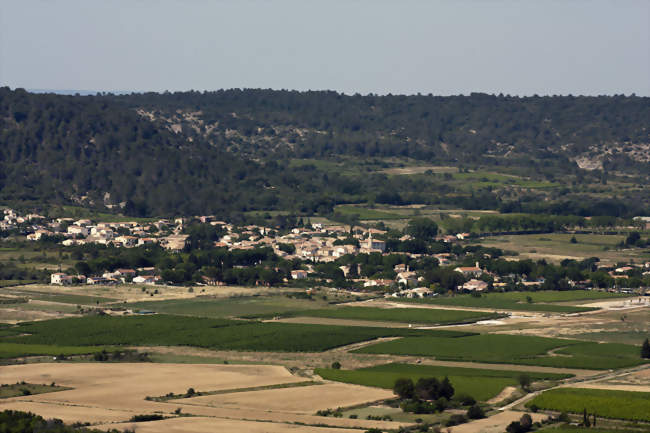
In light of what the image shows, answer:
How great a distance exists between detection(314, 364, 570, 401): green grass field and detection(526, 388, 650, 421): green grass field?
316 centimetres

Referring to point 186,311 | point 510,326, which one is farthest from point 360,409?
point 186,311

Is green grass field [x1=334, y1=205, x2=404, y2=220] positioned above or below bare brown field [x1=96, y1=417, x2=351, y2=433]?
above

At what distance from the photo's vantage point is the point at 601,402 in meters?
57.4

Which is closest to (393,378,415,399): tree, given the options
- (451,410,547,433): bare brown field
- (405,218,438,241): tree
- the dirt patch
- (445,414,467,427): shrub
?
the dirt patch

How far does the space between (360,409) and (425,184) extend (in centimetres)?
13416

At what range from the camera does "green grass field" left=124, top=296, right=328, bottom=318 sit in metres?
92.1

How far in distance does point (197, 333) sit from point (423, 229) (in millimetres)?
63163

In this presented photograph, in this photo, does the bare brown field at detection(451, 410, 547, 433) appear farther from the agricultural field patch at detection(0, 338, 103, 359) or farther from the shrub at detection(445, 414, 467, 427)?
the agricultural field patch at detection(0, 338, 103, 359)

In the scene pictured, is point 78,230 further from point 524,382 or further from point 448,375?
point 524,382

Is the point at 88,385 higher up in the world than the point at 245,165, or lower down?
lower down

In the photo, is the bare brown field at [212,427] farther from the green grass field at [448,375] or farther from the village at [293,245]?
the village at [293,245]

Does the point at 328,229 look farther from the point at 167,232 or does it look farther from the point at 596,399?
the point at 596,399

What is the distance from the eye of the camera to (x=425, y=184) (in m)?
191

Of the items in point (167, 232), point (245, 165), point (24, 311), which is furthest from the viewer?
point (245, 165)
